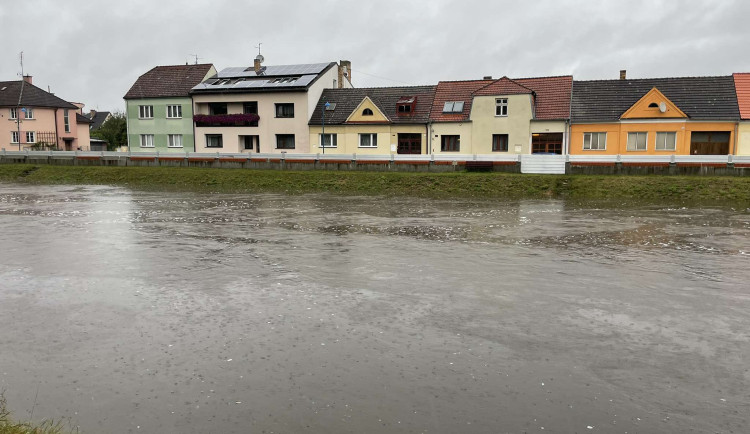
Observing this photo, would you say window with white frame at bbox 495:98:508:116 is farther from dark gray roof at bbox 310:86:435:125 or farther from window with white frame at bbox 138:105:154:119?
window with white frame at bbox 138:105:154:119

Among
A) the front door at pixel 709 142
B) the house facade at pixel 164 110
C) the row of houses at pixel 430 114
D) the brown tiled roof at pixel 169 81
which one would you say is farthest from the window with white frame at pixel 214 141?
the front door at pixel 709 142

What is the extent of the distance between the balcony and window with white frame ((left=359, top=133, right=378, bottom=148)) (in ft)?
35.7

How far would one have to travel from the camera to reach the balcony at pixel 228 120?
60.0 meters

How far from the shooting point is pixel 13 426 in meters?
6.18

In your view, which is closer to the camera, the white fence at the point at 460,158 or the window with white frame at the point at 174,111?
the white fence at the point at 460,158

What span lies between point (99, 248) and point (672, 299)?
1463cm

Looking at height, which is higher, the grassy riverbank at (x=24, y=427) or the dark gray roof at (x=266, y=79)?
the dark gray roof at (x=266, y=79)

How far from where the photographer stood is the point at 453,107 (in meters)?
54.2

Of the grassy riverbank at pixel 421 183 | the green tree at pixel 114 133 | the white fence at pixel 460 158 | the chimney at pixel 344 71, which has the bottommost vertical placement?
the grassy riverbank at pixel 421 183

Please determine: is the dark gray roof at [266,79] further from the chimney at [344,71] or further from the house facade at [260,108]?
the chimney at [344,71]

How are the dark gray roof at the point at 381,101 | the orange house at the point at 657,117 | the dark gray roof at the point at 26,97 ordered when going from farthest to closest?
the dark gray roof at the point at 26,97, the dark gray roof at the point at 381,101, the orange house at the point at 657,117

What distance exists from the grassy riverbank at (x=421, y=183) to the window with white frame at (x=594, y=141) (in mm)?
11985

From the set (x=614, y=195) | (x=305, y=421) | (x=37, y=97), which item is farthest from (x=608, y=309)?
(x=37, y=97)

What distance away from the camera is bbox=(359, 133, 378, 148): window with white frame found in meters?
56.6
